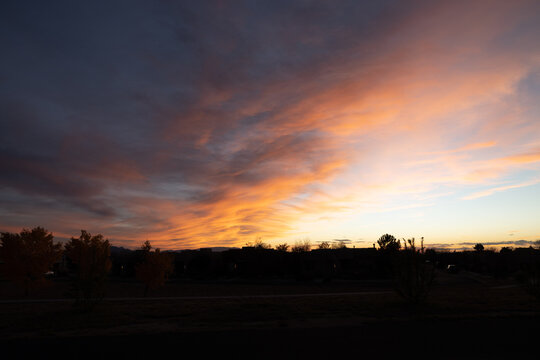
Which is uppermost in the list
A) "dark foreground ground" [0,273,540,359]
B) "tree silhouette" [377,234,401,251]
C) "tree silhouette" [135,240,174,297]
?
"tree silhouette" [377,234,401,251]

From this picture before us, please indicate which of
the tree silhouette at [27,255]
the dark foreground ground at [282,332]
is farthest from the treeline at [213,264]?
the dark foreground ground at [282,332]

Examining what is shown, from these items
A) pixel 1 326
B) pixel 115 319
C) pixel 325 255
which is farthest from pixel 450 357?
pixel 325 255

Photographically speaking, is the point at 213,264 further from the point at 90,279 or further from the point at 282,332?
the point at 282,332

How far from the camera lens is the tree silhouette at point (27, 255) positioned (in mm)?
36281

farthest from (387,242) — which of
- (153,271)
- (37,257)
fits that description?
(37,257)

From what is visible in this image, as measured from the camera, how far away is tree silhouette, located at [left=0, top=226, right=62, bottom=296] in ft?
119

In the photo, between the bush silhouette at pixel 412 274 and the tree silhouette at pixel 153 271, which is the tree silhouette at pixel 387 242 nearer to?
the tree silhouette at pixel 153 271

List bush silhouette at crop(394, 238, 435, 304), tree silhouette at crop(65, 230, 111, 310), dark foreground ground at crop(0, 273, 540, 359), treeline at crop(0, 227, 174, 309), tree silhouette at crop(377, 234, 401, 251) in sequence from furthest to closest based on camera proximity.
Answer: tree silhouette at crop(377, 234, 401, 251)
treeline at crop(0, 227, 174, 309)
bush silhouette at crop(394, 238, 435, 304)
tree silhouette at crop(65, 230, 111, 310)
dark foreground ground at crop(0, 273, 540, 359)

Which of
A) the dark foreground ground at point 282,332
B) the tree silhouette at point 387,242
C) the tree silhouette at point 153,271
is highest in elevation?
the tree silhouette at point 387,242

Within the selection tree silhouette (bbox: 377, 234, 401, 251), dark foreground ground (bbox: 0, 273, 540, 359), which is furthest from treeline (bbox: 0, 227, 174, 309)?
tree silhouette (bbox: 377, 234, 401, 251)

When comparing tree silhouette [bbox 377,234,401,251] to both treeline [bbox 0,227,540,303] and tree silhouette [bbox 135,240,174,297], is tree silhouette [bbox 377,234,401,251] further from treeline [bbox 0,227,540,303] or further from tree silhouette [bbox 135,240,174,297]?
tree silhouette [bbox 135,240,174,297]

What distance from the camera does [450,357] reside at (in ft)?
31.9

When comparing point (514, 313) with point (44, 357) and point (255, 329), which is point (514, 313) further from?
point (44, 357)

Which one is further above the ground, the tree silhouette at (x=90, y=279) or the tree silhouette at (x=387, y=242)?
the tree silhouette at (x=387, y=242)
